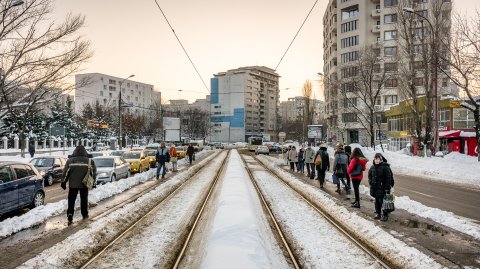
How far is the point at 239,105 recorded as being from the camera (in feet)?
502

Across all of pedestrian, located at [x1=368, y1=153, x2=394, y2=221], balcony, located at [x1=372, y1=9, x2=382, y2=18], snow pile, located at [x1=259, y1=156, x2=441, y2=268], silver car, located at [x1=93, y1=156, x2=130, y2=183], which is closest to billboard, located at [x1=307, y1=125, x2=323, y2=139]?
balcony, located at [x1=372, y1=9, x2=382, y2=18]

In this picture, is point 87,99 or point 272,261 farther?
point 87,99

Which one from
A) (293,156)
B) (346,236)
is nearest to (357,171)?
(346,236)

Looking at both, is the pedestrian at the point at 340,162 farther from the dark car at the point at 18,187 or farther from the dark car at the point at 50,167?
the dark car at the point at 50,167

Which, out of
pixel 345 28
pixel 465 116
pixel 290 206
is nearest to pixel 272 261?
pixel 290 206

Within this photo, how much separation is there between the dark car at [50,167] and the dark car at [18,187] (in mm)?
8370

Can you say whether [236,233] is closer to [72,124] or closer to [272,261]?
[272,261]

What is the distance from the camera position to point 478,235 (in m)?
8.89

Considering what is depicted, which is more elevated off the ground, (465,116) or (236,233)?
(465,116)

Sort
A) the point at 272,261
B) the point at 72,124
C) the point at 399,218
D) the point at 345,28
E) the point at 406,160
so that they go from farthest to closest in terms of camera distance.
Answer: the point at 345,28 < the point at 72,124 < the point at 406,160 < the point at 399,218 < the point at 272,261

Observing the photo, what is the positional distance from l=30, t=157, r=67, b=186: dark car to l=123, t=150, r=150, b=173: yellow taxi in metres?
4.59

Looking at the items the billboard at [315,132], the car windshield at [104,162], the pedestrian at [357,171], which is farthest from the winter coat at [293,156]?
the billboard at [315,132]

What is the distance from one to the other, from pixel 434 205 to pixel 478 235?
14.8ft

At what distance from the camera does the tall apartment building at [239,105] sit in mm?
151250
